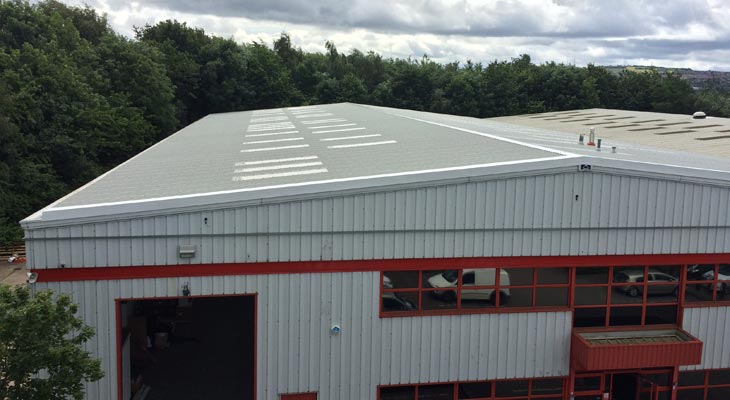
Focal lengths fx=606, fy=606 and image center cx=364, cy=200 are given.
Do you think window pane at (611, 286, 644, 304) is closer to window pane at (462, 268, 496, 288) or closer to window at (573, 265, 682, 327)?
window at (573, 265, 682, 327)

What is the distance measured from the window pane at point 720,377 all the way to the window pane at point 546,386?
12.5 feet

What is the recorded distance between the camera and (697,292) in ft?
46.2

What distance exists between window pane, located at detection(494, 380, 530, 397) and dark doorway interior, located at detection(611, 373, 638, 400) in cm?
227

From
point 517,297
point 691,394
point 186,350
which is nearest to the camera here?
point 517,297

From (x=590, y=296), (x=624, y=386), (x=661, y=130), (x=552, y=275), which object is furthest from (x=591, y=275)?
(x=661, y=130)

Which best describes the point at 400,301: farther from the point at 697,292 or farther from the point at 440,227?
the point at 697,292

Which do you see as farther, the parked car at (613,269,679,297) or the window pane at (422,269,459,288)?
the parked car at (613,269,679,297)

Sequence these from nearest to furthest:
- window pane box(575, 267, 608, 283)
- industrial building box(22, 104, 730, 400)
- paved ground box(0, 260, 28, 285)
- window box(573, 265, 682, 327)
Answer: industrial building box(22, 104, 730, 400) → window pane box(575, 267, 608, 283) → window box(573, 265, 682, 327) → paved ground box(0, 260, 28, 285)

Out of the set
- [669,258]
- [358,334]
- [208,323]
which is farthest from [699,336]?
[208,323]

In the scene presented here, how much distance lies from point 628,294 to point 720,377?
3287 millimetres

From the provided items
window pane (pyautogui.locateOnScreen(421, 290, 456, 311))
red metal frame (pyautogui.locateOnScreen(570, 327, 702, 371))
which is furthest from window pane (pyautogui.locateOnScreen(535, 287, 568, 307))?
window pane (pyautogui.locateOnScreen(421, 290, 456, 311))

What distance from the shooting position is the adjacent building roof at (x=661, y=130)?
85.2 feet

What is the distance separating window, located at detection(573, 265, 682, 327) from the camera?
13602 mm

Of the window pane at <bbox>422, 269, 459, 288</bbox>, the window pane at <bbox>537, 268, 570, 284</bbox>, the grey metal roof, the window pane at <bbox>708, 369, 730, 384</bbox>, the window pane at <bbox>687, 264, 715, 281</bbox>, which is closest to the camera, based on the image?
the grey metal roof
